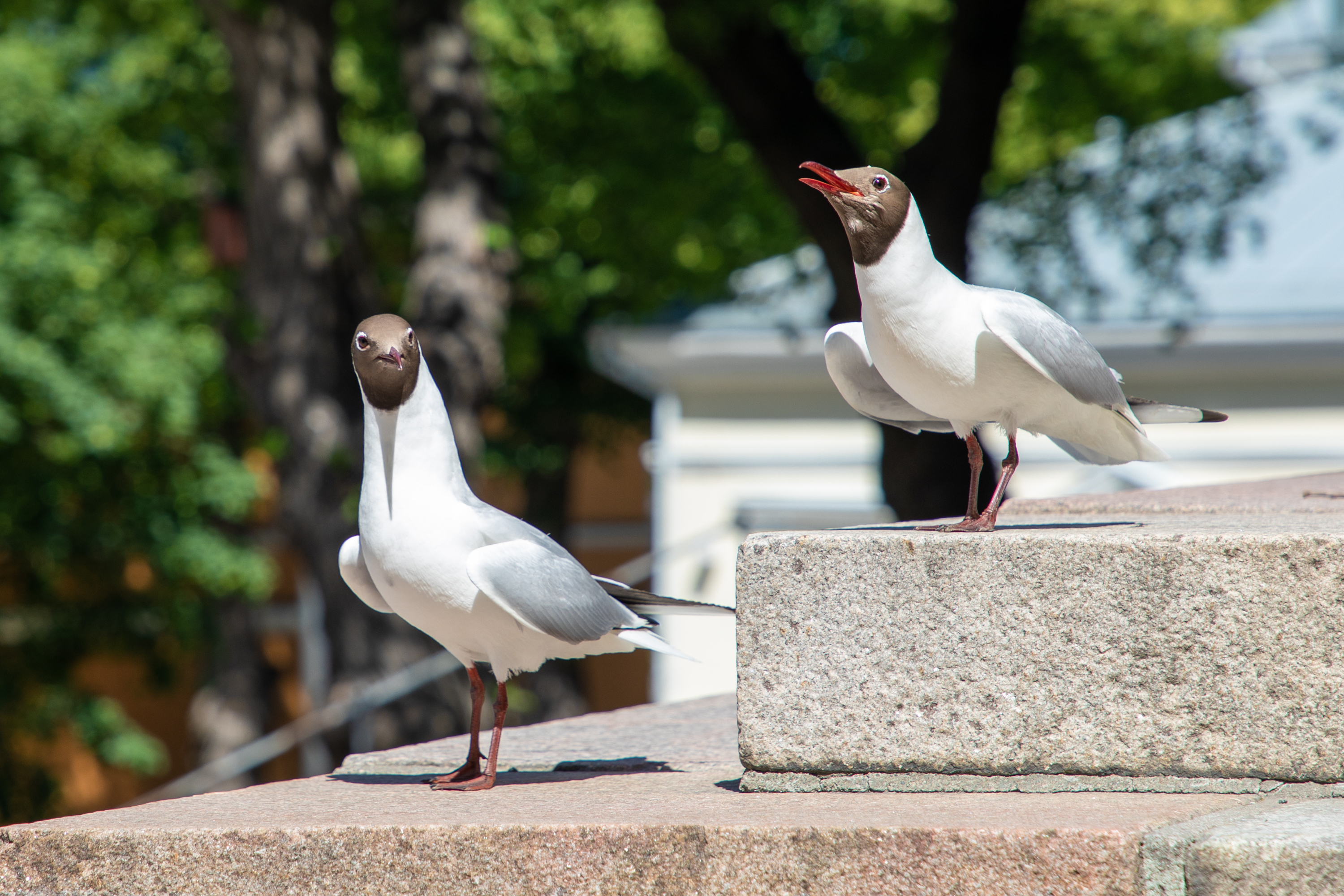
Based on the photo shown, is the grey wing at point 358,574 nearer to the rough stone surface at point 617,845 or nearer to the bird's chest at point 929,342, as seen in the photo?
the rough stone surface at point 617,845

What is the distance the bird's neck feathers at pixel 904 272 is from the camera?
3025 millimetres

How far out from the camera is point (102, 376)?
39.1 feet

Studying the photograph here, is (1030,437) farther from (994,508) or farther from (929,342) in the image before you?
(929,342)

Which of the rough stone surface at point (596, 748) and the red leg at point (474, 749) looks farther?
the rough stone surface at point (596, 748)

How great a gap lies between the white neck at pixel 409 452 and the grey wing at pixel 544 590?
20 cm

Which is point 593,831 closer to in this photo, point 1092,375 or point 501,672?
point 501,672

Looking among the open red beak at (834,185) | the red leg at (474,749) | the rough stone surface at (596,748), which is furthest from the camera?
the rough stone surface at (596,748)

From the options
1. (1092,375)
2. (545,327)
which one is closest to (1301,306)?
(545,327)

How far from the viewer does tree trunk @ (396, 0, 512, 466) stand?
346 inches

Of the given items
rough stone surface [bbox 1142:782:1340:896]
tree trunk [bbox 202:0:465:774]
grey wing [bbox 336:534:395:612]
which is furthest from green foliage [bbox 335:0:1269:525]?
rough stone surface [bbox 1142:782:1340:896]

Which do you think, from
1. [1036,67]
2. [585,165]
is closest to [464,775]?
[1036,67]

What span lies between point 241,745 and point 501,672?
1510cm

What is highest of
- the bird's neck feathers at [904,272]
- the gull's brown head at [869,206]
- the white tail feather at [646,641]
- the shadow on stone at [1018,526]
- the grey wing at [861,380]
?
the gull's brown head at [869,206]

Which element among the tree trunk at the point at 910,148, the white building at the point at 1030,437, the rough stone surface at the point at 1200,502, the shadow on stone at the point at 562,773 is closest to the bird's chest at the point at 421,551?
the shadow on stone at the point at 562,773
